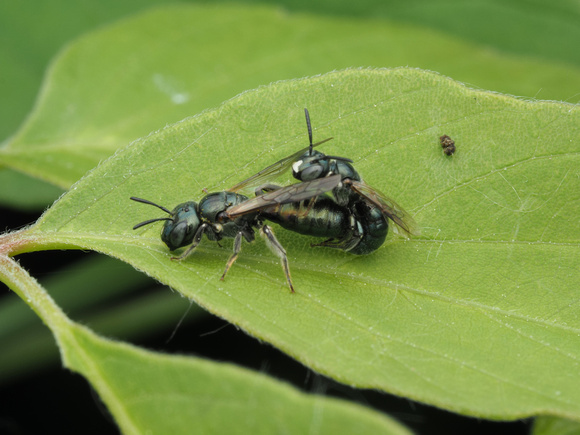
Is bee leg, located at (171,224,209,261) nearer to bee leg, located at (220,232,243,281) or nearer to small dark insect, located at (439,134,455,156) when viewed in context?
bee leg, located at (220,232,243,281)

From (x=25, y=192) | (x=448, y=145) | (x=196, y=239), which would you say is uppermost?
(x=448, y=145)

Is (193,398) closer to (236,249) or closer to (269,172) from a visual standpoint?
(236,249)

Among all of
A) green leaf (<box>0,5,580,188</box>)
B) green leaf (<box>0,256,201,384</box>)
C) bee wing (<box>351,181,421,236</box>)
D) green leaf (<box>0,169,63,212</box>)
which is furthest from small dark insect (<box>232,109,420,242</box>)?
green leaf (<box>0,169,63,212</box>)

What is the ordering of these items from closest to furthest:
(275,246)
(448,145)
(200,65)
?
(448,145) → (275,246) → (200,65)

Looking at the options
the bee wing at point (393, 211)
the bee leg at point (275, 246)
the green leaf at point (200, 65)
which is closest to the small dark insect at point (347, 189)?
the bee wing at point (393, 211)

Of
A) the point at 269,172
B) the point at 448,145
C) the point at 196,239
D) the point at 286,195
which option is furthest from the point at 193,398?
the point at 448,145

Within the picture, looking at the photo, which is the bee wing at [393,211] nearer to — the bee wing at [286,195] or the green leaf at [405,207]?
the green leaf at [405,207]

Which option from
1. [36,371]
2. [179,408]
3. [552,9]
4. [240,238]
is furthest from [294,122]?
[552,9]
